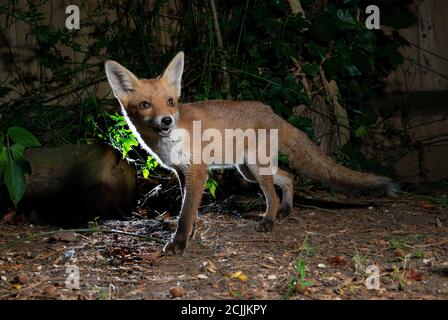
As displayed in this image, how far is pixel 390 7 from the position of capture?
573cm

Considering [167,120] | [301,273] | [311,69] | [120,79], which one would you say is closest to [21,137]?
[120,79]

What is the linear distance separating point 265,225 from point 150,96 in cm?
129

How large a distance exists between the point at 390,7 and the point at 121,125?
9.70ft

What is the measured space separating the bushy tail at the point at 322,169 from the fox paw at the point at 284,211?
0.32m

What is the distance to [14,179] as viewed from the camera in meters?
3.59

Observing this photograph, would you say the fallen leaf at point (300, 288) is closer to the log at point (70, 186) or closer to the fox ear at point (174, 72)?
the fox ear at point (174, 72)

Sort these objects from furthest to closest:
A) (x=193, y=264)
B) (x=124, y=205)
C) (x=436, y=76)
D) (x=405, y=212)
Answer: (x=436, y=76)
(x=124, y=205)
(x=405, y=212)
(x=193, y=264)

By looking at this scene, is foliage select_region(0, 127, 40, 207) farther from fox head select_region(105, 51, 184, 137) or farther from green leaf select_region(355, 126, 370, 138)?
green leaf select_region(355, 126, 370, 138)

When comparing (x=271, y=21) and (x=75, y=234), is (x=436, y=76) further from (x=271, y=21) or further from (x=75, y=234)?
(x=75, y=234)

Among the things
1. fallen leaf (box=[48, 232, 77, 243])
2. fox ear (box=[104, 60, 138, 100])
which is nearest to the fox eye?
fox ear (box=[104, 60, 138, 100])

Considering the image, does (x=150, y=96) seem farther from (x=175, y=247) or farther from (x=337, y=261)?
(x=337, y=261)

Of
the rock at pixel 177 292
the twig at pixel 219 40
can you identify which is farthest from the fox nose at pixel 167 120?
the twig at pixel 219 40

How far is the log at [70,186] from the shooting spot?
4.85m

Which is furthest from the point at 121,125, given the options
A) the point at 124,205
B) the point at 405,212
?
the point at 405,212
